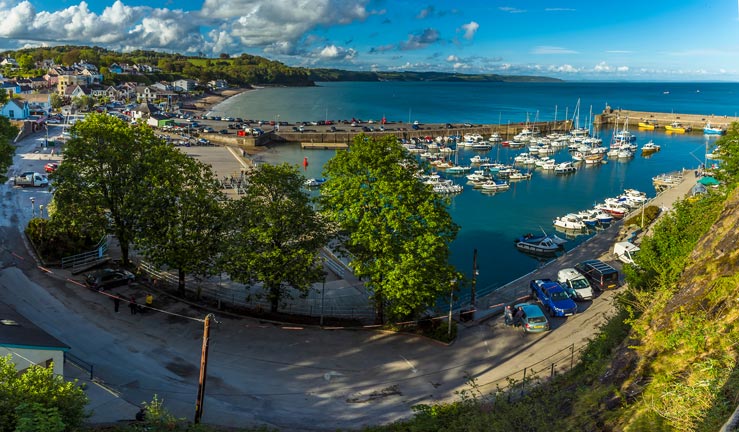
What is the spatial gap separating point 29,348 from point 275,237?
7.23 meters

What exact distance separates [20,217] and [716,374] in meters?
29.8

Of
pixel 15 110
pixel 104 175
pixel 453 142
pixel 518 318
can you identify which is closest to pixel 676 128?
pixel 453 142

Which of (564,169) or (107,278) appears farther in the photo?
(564,169)

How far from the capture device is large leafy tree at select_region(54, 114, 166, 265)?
1978cm

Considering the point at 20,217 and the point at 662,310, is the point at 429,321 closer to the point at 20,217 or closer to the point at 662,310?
the point at 662,310

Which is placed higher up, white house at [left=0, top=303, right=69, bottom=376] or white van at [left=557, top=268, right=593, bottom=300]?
white house at [left=0, top=303, right=69, bottom=376]

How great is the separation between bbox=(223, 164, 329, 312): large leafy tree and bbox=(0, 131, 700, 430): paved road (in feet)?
5.26

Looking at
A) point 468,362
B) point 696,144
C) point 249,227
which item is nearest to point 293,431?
point 468,362

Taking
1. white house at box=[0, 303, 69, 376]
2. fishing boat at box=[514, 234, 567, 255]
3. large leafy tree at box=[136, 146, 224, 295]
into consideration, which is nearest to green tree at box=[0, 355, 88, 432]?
white house at box=[0, 303, 69, 376]

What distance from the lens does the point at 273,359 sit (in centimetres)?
1531

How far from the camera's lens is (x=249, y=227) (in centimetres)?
1744

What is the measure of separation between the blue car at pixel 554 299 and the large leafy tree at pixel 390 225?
4.31 m

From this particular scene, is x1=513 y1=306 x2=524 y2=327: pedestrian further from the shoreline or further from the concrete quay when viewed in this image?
the shoreline

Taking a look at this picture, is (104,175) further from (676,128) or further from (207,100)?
(207,100)
